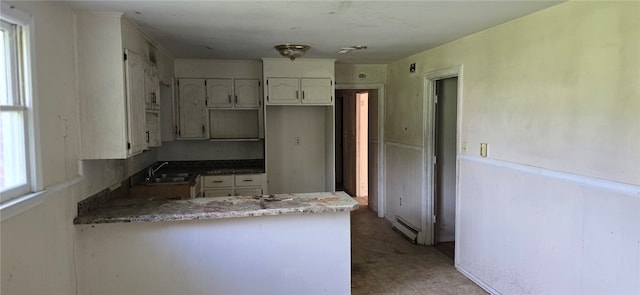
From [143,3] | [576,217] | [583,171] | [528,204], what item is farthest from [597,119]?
[143,3]

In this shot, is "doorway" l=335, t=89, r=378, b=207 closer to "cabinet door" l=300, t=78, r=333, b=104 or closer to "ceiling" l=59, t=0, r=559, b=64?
"cabinet door" l=300, t=78, r=333, b=104

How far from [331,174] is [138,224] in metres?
2.96

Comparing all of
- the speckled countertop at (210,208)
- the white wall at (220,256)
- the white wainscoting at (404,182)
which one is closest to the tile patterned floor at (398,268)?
the white wainscoting at (404,182)

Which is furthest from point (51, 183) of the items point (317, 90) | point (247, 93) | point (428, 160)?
point (428, 160)

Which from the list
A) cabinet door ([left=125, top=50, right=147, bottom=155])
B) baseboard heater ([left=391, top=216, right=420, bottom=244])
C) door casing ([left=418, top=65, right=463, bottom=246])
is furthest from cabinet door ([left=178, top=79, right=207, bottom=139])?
baseboard heater ([left=391, top=216, right=420, bottom=244])

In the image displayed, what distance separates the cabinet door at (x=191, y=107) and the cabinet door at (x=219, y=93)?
0.27 ft

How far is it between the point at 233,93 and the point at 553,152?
3555 mm

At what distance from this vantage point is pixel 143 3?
93.7 inches

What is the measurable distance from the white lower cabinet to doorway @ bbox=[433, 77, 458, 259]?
82.0 inches

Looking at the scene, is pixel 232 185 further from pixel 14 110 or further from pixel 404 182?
pixel 14 110

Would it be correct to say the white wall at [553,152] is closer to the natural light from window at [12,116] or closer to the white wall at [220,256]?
the white wall at [220,256]

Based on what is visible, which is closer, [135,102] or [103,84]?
[103,84]

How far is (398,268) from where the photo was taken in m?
3.96

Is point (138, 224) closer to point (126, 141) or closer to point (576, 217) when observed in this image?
point (126, 141)
